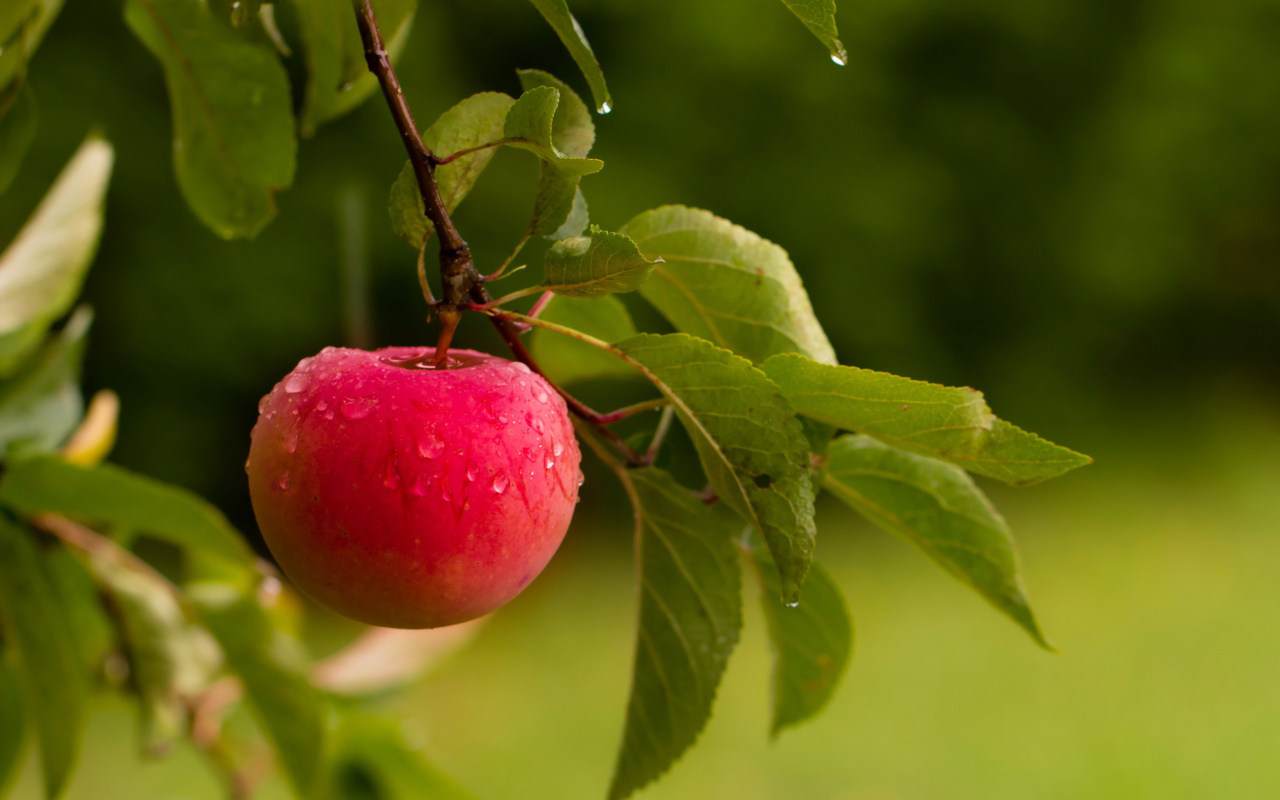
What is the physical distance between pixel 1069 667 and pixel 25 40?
2.30 meters

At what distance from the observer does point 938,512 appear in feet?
1.49

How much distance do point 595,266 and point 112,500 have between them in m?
0.39

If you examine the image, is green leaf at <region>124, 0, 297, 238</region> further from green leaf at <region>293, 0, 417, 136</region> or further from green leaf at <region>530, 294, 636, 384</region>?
green leaf at <region>530, 294, 636, 384</region>

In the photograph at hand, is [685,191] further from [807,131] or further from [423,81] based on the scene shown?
[423,81]

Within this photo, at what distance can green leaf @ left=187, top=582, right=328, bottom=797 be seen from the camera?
0.65 m

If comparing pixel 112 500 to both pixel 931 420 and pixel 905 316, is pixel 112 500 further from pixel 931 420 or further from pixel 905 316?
pixel 905 316

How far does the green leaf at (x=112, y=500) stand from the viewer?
587mm

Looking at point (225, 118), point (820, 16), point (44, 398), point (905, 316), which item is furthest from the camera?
point (905, 316)

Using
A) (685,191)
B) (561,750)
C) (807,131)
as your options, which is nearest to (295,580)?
(561,750)

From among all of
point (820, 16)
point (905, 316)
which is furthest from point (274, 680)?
point (905, 316)

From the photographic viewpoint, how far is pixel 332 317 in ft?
8.65

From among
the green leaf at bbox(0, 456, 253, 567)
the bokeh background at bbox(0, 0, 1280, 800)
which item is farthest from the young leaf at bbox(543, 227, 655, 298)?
the bokeh background at bbox(0, 0, 1280, 800)

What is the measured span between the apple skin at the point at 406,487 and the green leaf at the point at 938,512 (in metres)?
0.16

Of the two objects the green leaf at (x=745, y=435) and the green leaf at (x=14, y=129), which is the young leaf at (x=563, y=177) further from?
the green leaf at (x=14, y=129)
